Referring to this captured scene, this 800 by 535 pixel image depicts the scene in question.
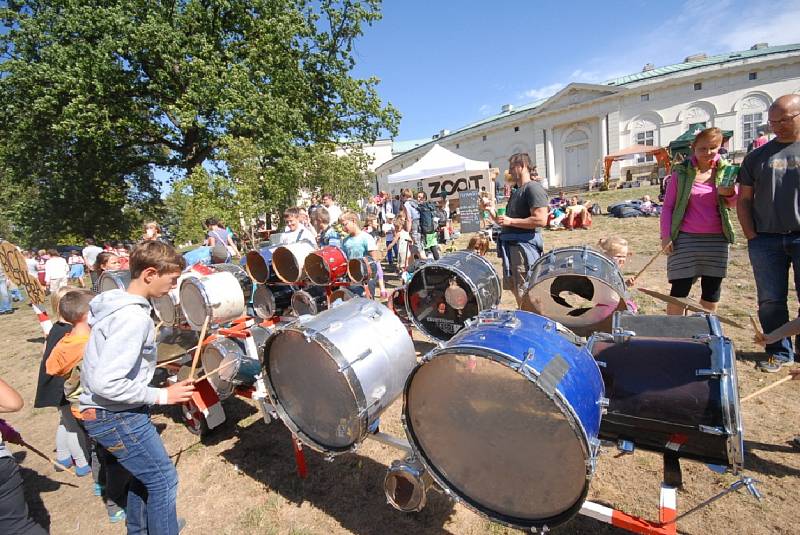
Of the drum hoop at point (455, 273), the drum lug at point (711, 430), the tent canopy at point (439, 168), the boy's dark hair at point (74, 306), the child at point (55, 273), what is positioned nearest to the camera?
the drum lug at point (711, 430)

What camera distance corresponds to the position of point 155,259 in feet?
7.53

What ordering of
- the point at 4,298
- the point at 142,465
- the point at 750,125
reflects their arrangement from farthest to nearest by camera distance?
the point at 750,125
the point at 4,298
the point at 142,465

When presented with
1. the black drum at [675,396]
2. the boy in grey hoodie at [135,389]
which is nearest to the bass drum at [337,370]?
the boy in grey hoodie at [135,389]

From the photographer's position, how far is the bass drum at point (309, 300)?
5.45 m

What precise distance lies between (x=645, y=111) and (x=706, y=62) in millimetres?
8023

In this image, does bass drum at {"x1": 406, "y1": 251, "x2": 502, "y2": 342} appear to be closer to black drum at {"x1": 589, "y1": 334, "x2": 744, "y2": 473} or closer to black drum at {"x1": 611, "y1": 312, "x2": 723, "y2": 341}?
black drum at {"x1": 611, "y1": 312, "x2": 723, "y2": 341}

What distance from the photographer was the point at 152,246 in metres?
2.33

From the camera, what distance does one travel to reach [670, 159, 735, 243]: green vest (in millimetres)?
3523

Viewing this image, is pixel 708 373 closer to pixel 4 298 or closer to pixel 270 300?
pixel 270 300

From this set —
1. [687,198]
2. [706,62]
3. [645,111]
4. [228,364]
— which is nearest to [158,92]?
[228,364]

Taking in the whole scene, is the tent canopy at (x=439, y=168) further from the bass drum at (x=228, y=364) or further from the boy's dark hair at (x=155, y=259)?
the boy's dark hair at (x=155, y=259)

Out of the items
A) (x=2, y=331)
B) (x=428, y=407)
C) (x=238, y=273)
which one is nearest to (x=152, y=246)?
(x=428, y=407)

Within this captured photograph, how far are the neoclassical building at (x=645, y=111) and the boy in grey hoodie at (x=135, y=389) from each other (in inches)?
1025

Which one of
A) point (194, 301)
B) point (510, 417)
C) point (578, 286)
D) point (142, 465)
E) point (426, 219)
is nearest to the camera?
point (510, 417)
